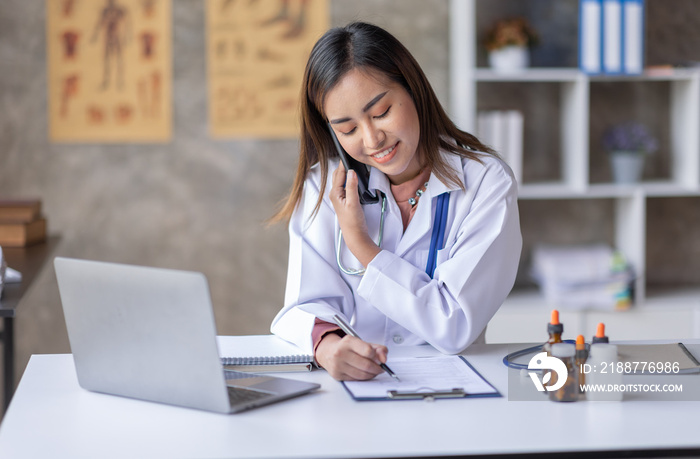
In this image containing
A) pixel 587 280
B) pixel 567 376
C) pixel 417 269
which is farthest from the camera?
pixel 587 280

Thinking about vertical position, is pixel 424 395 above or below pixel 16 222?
below

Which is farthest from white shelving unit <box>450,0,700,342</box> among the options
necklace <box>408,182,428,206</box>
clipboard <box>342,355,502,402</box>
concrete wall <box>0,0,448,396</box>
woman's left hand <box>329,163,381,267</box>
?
clipboard <box>342,355,502,402</box>

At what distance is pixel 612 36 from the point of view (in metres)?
2.96

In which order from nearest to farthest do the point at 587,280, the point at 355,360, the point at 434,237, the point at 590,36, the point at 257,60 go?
1. the point at 355,360
2. the point at 434,237
3. the point at 590,36
4. the point at 587,280
5. the point at 257,60

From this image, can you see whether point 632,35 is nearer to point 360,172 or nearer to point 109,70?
point 360,172

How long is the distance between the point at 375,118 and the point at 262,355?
0.52 metres

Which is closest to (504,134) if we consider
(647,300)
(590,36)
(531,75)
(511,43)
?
(531,75)

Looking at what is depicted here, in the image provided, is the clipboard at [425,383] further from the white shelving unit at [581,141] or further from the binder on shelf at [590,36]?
the binder on shelf at [590,36]

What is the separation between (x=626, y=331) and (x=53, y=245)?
2.12 m

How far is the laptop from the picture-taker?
3.72ft

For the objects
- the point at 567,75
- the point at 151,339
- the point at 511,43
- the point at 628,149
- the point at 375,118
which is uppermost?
the point at 511,43

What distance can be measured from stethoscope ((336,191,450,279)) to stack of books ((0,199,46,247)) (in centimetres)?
145

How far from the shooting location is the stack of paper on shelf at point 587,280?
3047mm

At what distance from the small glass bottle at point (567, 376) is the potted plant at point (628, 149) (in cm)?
212
